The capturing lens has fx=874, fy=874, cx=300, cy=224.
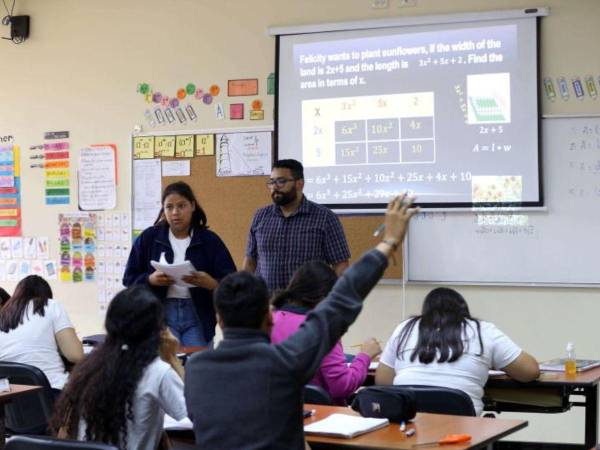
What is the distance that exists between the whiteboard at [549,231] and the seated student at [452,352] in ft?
5.93

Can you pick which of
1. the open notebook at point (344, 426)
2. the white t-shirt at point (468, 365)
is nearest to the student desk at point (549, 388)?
the white t-shirt at point (468, 365)

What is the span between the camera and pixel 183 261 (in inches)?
186

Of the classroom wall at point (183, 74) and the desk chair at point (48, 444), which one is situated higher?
the classroom wall at point (183, 74)

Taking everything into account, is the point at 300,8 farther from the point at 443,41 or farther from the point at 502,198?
the point at 502,198

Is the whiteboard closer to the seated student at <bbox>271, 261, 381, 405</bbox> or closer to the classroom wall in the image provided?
the classroom wall

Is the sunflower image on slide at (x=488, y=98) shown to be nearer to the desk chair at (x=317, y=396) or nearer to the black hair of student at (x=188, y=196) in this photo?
the black hair of student at (x=188, y=196)

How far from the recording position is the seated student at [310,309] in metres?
3.42

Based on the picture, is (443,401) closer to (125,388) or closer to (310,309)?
(310,309)

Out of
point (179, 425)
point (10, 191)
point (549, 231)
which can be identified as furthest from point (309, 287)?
point (10, 191)

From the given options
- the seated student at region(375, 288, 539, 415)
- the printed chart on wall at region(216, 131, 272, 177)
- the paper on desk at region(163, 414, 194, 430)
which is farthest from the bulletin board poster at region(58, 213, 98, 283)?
the paper on desk at region(163, 414, 194, 430)

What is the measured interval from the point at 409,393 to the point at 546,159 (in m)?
2.96

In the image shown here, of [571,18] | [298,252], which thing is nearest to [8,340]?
Result: [298,252]

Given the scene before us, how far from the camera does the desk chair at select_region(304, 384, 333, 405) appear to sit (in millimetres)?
3242

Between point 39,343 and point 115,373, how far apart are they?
1.84m
